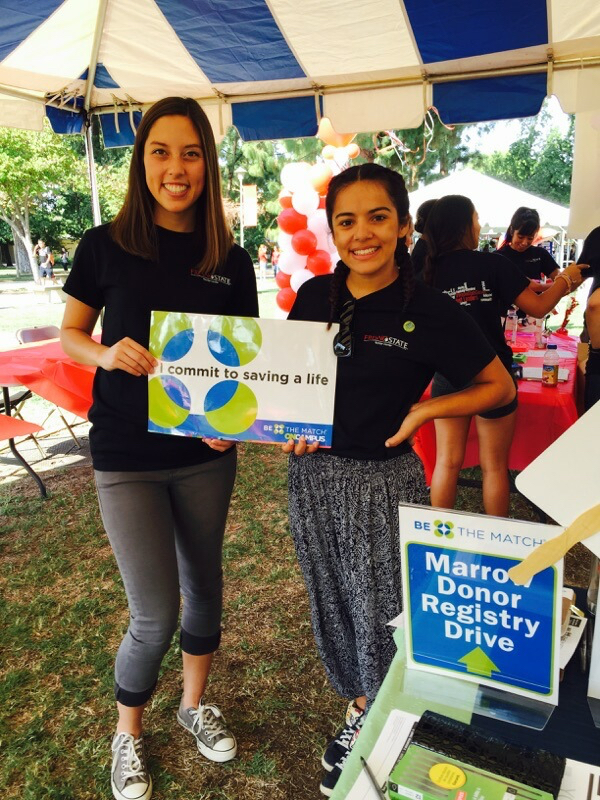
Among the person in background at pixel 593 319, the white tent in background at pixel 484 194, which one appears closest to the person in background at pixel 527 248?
the person in background at pixel 593 319

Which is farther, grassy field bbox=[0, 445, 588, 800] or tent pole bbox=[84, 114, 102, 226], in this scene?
tent pole bbox=[84, 114, 102, 226]

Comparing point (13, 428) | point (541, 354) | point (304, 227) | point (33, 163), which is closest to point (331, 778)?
point (13, 428)

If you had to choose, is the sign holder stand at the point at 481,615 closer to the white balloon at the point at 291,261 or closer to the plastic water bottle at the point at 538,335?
the plastic water bottle at the point at 538,335

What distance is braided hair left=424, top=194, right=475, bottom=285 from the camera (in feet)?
9.05

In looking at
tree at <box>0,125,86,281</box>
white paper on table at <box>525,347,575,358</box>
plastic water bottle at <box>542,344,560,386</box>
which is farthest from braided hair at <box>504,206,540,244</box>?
tree at <box>0,125,86,281</box>

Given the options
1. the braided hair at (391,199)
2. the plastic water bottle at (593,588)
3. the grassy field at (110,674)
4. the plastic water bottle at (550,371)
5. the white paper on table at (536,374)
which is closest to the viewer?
the plastic water bottle at (593,588)

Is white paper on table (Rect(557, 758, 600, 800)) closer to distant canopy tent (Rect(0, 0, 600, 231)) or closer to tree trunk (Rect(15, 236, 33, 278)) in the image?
distant canopy tent (Rect(0, 0, 600, 231))

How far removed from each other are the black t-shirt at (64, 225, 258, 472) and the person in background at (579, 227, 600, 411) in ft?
5.85

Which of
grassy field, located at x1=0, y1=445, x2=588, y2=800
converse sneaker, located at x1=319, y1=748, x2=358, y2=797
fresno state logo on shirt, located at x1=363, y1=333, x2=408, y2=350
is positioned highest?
fresno state logo on shirt, located at x1=363, y1=333, x2=408, y2=350

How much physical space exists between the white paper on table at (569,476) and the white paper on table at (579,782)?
0.31 m

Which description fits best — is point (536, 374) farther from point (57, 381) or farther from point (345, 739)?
point (57, 381)

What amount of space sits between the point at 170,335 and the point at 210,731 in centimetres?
144

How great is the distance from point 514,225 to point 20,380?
13.6ft

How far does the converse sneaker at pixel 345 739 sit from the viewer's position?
1868 mm
